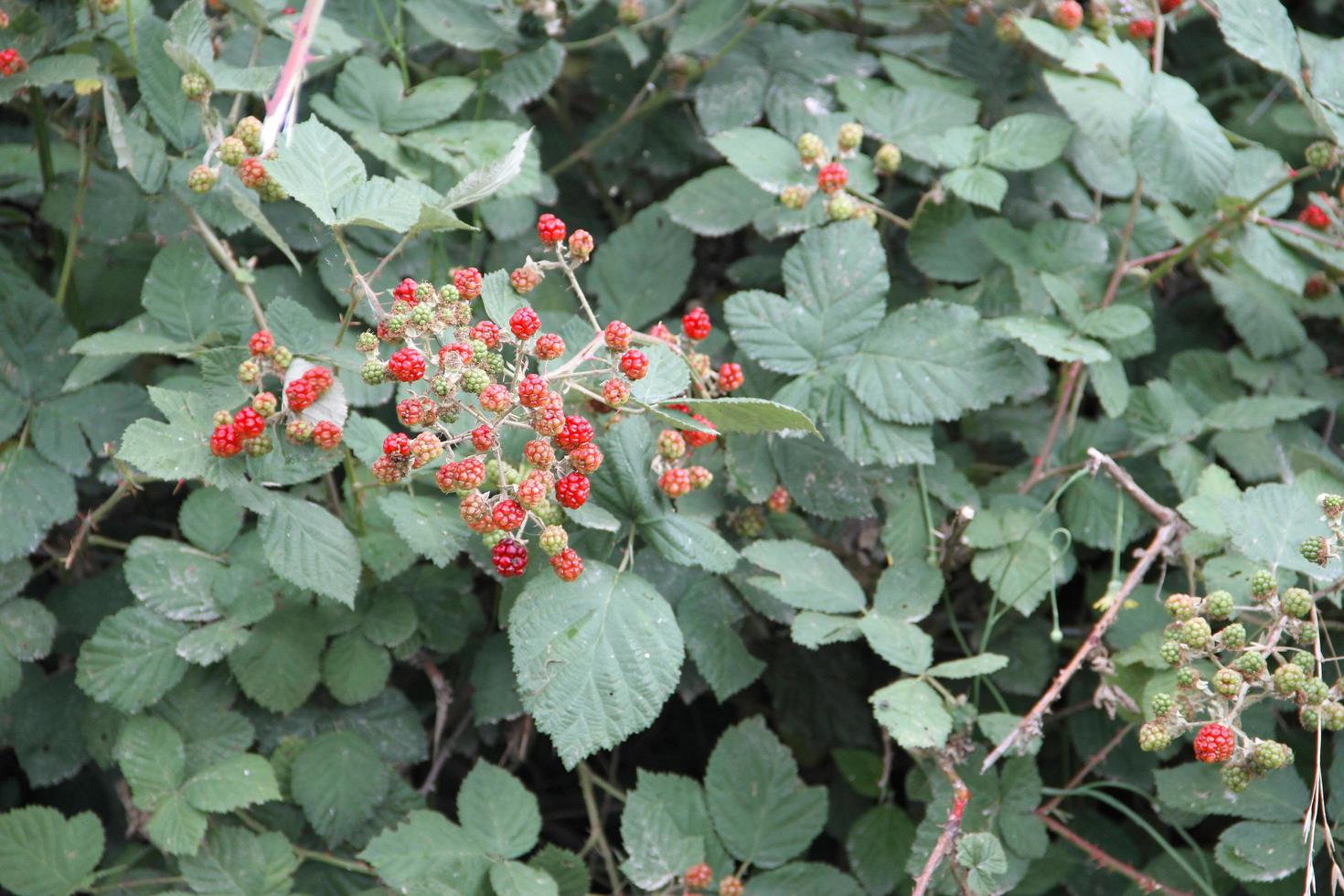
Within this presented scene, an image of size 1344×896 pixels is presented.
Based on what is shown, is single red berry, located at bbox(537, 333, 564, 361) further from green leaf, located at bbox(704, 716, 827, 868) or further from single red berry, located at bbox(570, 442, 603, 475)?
green leaf, located at bbox(704, 716, 827, 868)

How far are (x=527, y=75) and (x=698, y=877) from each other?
4.88ft

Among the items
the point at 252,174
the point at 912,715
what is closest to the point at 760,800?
the point at 912,715

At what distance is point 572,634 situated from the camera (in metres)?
1.49

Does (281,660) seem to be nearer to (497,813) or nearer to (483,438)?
(497,813)

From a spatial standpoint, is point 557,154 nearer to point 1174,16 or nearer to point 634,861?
point 1174,16

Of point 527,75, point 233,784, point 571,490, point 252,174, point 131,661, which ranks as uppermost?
point 252,174

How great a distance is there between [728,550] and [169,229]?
112 cm

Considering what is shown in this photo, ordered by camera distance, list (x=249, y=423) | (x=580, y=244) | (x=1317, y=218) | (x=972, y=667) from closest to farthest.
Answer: (x=249, y=423) < (x=580, y=244) < (x=972, y=667) < (x=1317, y=218)

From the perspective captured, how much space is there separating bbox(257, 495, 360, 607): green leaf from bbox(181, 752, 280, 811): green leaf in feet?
1.24

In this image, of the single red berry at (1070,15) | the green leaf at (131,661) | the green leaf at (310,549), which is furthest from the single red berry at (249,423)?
the single red berry at (1070,15)

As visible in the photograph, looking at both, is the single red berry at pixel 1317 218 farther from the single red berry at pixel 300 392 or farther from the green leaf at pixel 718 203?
the single red berry at pixel 300 392

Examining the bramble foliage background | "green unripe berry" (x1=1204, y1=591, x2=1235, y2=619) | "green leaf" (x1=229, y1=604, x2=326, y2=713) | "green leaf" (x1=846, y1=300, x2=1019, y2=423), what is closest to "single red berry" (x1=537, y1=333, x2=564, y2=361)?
the bramble foliage background

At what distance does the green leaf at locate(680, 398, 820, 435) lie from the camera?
1.38 m

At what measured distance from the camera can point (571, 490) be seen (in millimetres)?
1387
